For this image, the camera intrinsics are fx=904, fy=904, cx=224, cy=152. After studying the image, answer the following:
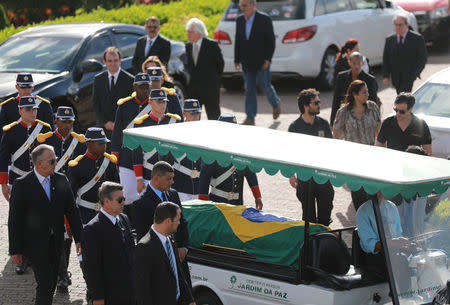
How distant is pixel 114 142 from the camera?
11.1 m

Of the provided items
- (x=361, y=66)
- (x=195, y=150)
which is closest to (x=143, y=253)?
(x=195, y=150)

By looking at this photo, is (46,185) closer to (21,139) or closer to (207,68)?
(21,139)

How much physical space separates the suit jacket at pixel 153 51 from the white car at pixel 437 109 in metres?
4.28

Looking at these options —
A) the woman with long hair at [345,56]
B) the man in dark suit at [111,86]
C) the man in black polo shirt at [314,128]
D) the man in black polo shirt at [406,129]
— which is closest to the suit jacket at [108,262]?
the man in black polo shirt at [314,128]

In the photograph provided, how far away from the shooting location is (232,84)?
65.6ft

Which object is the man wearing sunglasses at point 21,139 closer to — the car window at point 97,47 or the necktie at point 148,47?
the necktie at point 148,47

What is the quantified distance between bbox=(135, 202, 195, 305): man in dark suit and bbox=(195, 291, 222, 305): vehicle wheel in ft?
3.40

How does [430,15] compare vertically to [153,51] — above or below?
below

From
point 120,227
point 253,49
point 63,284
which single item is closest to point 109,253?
point 120,227

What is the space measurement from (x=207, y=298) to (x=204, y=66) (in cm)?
713

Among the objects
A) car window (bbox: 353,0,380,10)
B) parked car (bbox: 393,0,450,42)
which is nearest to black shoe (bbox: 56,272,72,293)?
car window (bbox: 353,0,380,10)

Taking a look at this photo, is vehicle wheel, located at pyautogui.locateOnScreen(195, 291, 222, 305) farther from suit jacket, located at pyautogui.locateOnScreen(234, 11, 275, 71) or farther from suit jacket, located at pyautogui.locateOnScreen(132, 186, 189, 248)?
suit jacket, located at pyautogui.locateOnScreen(234, 11, 275, 71)

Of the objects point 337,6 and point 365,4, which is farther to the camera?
point 365,4

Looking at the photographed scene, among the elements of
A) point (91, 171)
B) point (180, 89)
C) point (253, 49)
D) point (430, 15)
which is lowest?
point (430, 15)
